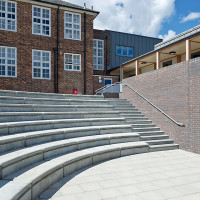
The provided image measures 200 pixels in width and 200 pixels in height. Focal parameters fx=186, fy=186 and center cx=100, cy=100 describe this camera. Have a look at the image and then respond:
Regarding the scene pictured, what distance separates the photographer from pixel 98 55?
21.0m

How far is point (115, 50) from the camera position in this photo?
21.7 m

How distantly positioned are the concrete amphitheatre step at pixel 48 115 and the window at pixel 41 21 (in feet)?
29.8

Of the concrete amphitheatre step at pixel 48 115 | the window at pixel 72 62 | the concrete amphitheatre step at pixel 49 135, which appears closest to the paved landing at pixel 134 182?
the concrete amphitheatre step at pixel 49 135

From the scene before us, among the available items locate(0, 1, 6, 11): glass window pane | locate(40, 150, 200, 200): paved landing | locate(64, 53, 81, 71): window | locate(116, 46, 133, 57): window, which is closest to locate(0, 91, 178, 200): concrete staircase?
locate(40, 150, 200, 200): paved landing

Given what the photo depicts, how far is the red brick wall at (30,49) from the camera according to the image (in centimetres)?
1348

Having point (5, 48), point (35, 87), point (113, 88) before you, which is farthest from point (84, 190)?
point (5, 48)

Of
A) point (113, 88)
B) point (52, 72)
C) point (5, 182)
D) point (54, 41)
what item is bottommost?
point (5, 182)

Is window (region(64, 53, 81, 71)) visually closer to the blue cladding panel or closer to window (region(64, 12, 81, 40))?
window (region(64, 12, 81, 40))

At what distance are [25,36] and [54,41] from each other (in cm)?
213

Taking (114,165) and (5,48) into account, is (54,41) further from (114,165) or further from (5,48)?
(114,165)

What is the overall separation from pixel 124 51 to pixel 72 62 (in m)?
9.13

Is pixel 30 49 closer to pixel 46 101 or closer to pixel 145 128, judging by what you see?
pixel 46 101

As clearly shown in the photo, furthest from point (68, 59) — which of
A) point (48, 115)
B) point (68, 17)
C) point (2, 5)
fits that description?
point (48, 115)

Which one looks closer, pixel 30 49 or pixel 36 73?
pixel 30 49
